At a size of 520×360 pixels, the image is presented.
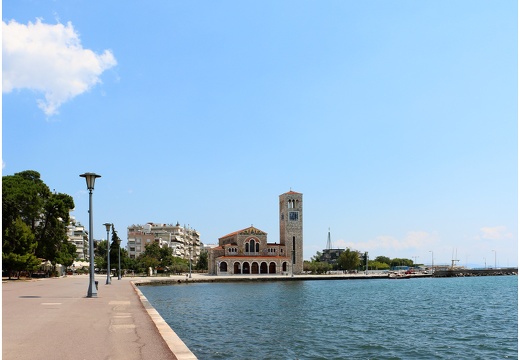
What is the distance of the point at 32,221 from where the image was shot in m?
64.2

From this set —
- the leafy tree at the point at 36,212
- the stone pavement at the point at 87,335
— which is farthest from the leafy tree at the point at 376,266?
the stone pavement at the point at 87,335

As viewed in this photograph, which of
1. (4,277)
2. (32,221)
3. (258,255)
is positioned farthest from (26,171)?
(258,255)

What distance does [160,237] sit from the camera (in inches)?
6501

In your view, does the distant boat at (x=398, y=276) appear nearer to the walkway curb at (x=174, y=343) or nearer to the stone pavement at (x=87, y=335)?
the stone pavement at (x=87, y=335)

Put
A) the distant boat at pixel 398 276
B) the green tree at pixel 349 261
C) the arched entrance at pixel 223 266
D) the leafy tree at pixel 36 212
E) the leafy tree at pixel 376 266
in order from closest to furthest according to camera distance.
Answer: the leafy tree at pixel 36 212
the arched entrance at pixel 223 266
the distant boat at pixel 398 276
the green tree at pixel 349 261
the leafy tree at pixel 376 266

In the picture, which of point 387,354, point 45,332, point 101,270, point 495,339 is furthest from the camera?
point 101,270

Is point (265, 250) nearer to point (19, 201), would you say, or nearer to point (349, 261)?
point (349, 261)

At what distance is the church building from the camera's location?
349 ft

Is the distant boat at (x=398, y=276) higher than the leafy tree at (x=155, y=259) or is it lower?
lower

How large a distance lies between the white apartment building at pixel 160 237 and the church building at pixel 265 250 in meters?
49.4

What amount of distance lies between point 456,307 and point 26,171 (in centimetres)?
5497

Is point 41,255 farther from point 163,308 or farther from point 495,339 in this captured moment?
point 495,339

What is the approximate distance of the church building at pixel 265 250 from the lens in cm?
10631

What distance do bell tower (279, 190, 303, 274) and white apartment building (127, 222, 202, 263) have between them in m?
54.0
